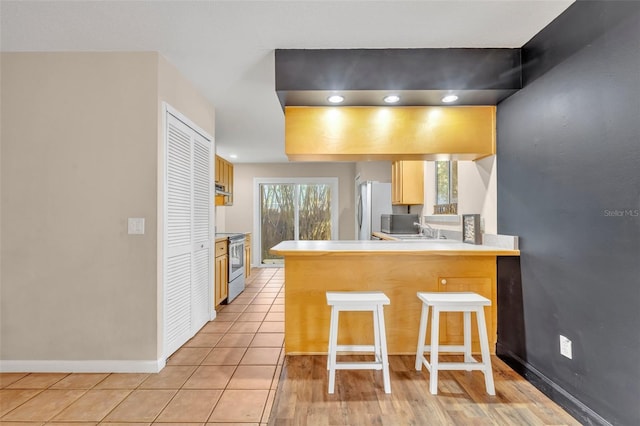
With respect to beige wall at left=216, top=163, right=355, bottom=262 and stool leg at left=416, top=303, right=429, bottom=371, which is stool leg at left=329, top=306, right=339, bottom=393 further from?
beige wall at left=216, top=163, right=355, bottom=262

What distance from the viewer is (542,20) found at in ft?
6.80

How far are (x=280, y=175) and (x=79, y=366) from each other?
533 cm

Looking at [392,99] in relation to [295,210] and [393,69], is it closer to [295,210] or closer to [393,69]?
[393,69]

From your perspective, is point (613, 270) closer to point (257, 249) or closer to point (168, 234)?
point (168, 234)

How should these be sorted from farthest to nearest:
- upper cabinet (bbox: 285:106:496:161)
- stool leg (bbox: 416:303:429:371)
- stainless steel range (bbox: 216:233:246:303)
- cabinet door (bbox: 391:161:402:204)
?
cabinet door (bbox: 391:161:402:204) → stainless steel range (bbox: 216:233:246:303) → upper cabinet (bbox: 285:106:496:161) → stool leg (bbox: 416:303:429:371)

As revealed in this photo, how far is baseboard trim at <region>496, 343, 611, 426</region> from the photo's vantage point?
1.75m

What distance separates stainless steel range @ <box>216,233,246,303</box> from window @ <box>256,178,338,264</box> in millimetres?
2254

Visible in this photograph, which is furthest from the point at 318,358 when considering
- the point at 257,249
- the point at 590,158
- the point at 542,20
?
the point at 257,249

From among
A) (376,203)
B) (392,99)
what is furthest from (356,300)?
(376,203)

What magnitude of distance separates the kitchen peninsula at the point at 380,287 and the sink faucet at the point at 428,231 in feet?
4.12

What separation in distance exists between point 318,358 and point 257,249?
16.1 feet

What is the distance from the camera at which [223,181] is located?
5305 mm

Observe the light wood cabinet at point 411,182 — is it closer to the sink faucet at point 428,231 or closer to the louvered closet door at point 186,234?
the sink faucet at point 428,231

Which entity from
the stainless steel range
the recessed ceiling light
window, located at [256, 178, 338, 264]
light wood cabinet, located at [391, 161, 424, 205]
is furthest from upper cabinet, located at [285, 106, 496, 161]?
window, located at [256, 178, 338, 264]
